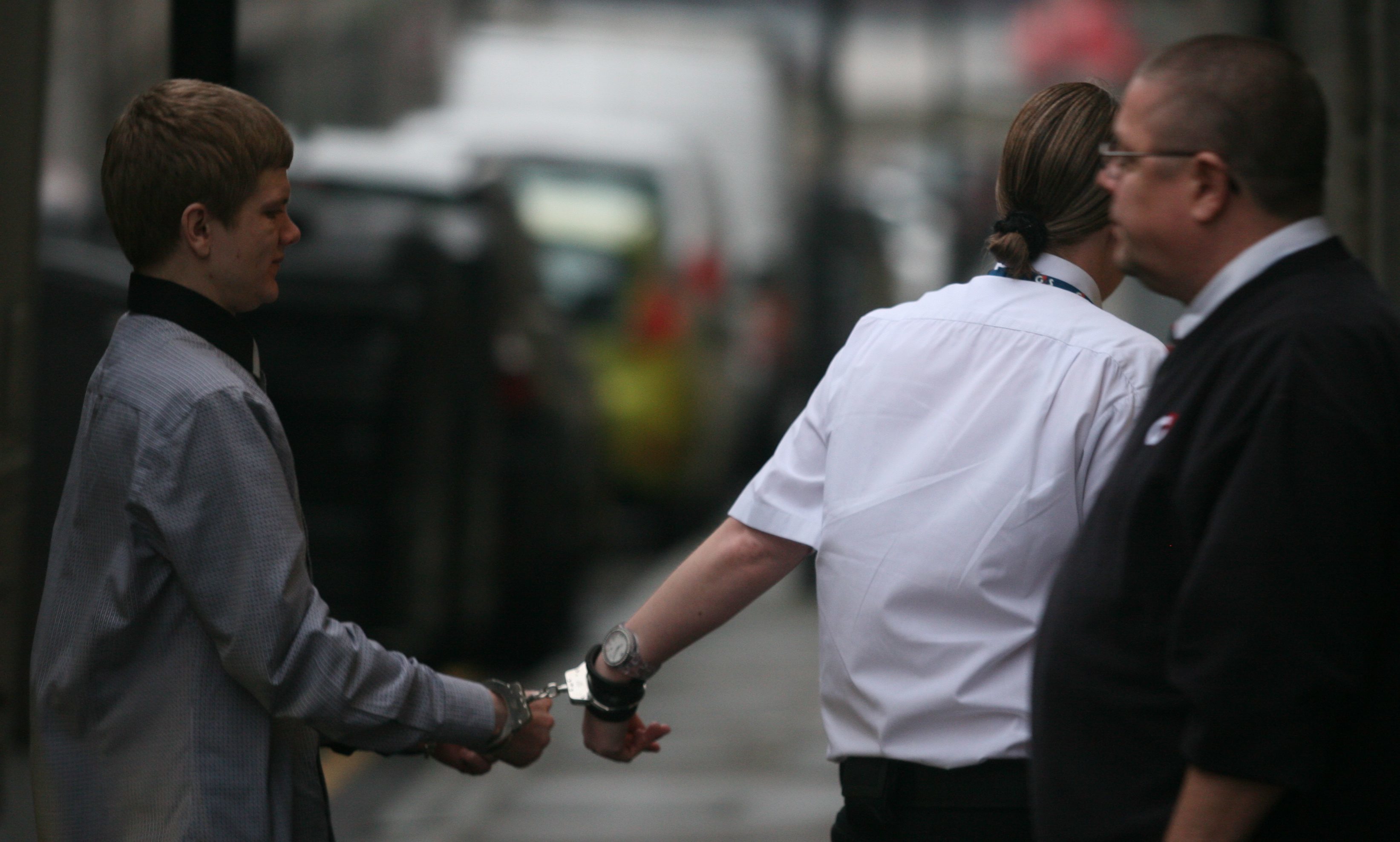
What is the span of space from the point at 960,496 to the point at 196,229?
105cm

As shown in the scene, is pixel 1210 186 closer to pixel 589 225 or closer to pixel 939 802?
pixel 939 802

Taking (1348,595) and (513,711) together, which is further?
(513,711)

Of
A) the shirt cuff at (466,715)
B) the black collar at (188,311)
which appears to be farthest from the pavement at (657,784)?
the black collar at (188,311)

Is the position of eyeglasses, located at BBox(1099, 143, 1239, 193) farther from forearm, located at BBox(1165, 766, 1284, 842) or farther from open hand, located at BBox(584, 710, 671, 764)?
open hand, located at BBox(584, 710, 671, 764)

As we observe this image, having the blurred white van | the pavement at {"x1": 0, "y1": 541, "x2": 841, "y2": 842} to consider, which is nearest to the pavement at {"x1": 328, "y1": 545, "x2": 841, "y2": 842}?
the pavement at {"x1": 0, "y1": 541, "x2": 841, "y2": 842}

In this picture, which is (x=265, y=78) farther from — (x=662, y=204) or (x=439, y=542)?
(x=439, y=542)

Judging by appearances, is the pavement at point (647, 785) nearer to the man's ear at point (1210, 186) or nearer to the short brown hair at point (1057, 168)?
the short brown hair at point (1057, 168)

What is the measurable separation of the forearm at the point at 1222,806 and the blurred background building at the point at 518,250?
1.03 metres

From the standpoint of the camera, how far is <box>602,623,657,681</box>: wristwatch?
301 centimetres

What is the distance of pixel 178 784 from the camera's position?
2367 mm

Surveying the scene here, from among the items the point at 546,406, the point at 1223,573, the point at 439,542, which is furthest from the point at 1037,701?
the point at 546,406

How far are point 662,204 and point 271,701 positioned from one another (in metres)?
11.3

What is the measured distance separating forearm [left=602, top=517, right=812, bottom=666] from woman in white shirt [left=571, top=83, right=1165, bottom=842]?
0.13 m

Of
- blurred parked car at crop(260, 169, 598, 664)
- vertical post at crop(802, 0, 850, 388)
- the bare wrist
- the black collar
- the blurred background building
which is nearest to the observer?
the black collar
